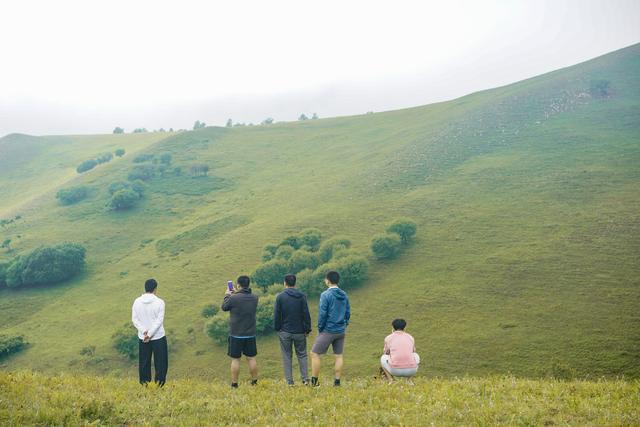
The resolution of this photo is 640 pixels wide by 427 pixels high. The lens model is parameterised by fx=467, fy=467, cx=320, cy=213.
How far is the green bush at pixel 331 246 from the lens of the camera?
4900 centimetres

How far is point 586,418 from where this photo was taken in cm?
927

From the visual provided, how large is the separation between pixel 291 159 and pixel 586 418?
94400 mm

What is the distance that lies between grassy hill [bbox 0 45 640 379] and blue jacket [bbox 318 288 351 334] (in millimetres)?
18114

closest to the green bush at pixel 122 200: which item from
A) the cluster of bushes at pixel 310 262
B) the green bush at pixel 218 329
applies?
the cluster of bushes at pixel 310 262

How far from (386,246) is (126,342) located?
84.8 ft

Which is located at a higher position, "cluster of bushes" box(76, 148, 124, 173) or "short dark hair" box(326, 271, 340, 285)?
"cluster of bushes" box(76, 148, 124, 173)

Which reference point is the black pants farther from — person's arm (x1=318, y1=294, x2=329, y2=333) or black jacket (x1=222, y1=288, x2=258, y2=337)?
person's arm (x1=318, y1=294, x2=329, y2=333)

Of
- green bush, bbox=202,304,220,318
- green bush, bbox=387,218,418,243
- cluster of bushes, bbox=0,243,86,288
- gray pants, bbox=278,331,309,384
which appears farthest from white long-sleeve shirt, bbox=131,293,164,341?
cluster of bushes, bbox=0,243,86,288

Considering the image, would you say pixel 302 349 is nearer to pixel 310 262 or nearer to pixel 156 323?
pixel 156 323

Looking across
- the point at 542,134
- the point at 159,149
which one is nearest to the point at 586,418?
the point at 542,134

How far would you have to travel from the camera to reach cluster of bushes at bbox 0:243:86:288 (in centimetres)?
5947

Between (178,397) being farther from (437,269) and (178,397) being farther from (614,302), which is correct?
(437,269)

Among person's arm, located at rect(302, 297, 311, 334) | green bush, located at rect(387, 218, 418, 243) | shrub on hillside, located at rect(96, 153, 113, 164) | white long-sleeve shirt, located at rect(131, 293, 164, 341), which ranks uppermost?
shrub on hillside, located at rect(96, 153, 113, 164)

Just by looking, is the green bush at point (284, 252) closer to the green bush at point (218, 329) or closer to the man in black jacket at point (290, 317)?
the green bush at point (218, 329)
